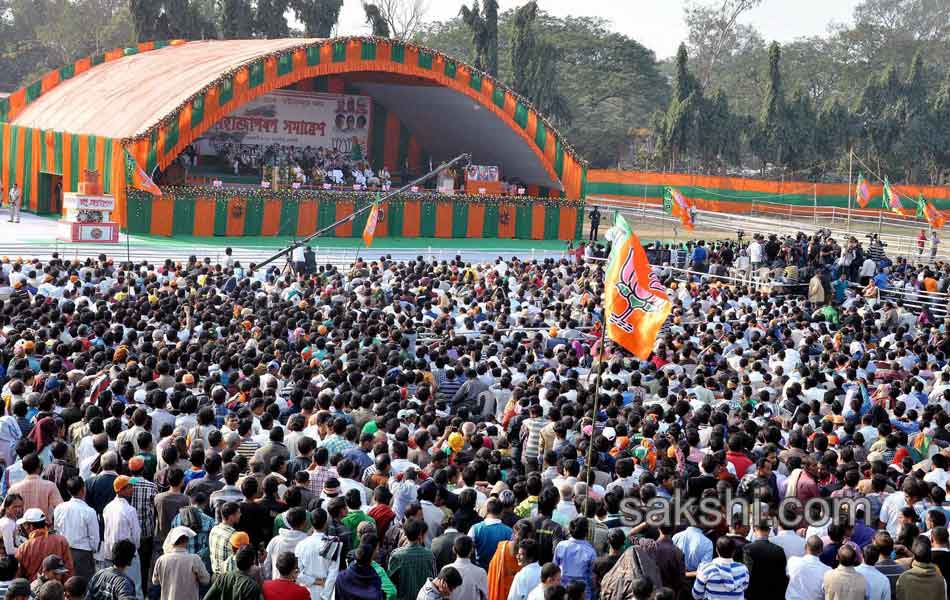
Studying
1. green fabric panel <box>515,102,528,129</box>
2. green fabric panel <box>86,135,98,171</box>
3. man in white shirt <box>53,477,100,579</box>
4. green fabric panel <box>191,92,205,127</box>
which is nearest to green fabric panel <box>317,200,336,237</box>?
green fabric panel <box>191,92,205,127</box>

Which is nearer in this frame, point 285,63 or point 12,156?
point 285,63

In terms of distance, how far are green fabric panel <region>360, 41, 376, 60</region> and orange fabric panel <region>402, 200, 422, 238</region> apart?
407 cm

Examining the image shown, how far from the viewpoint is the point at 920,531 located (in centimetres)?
871

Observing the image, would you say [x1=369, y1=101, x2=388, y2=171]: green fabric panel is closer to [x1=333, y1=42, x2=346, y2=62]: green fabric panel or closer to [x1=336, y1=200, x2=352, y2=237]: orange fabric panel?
[x1=333, y1=42, x2=346, y2=62]: green fabric panel

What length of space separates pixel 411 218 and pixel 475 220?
2066mm

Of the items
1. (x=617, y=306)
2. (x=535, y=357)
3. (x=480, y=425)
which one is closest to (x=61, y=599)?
(x=617, y=306)

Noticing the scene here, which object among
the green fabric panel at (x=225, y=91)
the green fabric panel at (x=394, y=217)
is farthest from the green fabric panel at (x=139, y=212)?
the green fabric panel at (x=394, y=217)

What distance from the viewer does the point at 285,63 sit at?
103 ft

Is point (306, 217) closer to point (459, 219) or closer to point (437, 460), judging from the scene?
point (459, 219)

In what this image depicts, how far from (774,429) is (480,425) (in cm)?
262

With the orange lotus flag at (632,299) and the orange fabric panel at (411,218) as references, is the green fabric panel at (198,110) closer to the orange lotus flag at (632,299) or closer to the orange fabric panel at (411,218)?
the orange fabric panel at (411,218)

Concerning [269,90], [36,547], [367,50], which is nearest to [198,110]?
[269,90]

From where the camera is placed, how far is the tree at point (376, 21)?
4728 centimetres

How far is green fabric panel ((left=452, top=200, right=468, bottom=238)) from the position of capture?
34.7 meters
